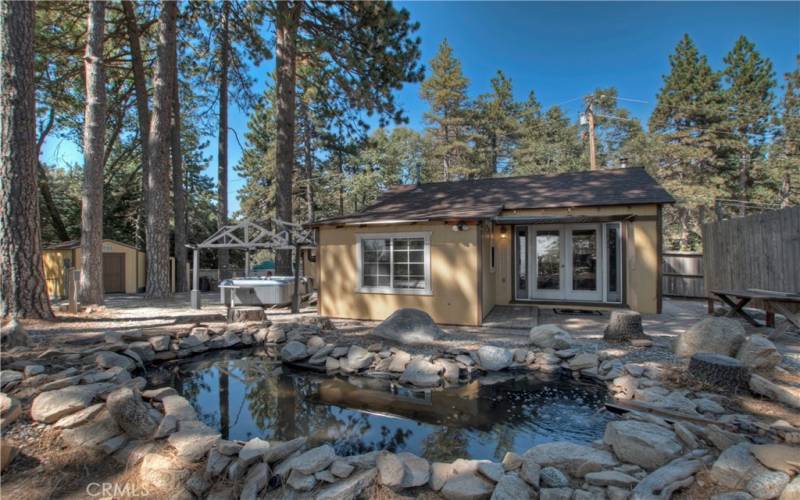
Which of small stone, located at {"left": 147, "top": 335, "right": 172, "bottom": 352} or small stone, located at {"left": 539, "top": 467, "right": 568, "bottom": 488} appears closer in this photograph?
small stone, located at {"left": 539, "top": 467, "right": 568, "bottom": 488}

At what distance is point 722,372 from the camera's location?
4055 mm

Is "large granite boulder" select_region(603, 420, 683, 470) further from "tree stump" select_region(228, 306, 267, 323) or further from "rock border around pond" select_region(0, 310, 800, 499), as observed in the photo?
"tree stump" select_region(228, 306, 267, 323)

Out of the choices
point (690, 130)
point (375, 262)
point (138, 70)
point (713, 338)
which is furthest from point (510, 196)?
point (690, 130)

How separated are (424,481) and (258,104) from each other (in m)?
15.5

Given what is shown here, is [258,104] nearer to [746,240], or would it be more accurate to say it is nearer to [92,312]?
[92,312]

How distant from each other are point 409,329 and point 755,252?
678 cm

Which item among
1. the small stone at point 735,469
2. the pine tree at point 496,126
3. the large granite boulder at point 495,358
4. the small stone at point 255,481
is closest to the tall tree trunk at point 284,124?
the large granite boulder at point 495,358

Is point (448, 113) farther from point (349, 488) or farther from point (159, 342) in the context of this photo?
point (349, 488)

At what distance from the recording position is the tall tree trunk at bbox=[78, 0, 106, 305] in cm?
886

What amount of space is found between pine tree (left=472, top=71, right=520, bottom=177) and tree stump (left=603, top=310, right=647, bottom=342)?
20.3 meters

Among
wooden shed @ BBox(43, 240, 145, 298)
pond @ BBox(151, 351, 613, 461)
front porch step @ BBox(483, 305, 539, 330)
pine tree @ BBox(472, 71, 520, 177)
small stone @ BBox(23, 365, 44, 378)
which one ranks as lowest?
pond @ BBox(151, 351, 613, 461)

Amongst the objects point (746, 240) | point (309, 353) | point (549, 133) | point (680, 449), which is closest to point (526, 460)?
point (680, 449)

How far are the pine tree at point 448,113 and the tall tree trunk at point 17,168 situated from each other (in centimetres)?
2015

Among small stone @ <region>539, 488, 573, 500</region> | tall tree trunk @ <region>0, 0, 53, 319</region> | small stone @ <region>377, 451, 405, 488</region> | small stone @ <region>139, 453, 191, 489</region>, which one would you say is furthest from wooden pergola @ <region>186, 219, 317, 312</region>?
small stone @ <region>539, 488, 573, 500</region>
